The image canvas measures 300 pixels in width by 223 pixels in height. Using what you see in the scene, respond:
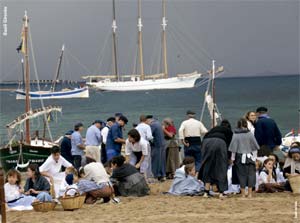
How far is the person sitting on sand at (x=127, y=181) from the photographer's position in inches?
437

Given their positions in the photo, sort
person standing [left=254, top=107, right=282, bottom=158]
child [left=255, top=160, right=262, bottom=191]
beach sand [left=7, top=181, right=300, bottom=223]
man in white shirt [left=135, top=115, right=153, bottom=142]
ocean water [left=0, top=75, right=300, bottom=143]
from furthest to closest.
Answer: ocean water [left=0, top=75, right=300, bottom=143]
man in white shirt [left=135, top=115, right=153, bottom=142]
person standing [left=254, top=107, right=282, bottom=158]
child [left=255, top=160, right=262, bottom=191]
beach sand [left=7, top=181, right=300, bottom=223]

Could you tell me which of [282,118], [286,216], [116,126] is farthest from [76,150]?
[282,118]

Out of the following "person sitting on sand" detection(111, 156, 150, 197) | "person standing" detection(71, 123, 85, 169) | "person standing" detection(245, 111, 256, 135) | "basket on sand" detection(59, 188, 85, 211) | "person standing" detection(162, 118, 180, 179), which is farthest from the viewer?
"person standing" detection(71, 123, 85, 169)

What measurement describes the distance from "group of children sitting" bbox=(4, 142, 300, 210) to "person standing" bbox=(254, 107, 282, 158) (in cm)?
31

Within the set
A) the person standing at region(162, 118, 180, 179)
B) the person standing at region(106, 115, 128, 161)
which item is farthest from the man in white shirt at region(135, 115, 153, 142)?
the person standing at region(162, 118, 180, 179)

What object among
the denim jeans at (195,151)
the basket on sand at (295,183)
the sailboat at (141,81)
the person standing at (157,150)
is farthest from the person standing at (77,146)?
the sailboat at (141,81)

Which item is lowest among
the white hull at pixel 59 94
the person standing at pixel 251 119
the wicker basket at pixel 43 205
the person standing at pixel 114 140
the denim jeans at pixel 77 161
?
the wicker basket at pixel 43 205

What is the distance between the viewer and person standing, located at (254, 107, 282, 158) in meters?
11.8

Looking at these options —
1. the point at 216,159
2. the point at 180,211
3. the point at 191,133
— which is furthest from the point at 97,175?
the point at 191,133

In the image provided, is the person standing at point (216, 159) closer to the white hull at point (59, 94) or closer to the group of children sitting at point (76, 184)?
the group of children sitting at point (76, 184)

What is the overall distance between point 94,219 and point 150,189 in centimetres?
289

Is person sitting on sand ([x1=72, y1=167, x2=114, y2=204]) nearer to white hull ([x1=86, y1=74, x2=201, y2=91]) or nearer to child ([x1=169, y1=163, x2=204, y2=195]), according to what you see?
child ([x1=169, y1=163, x2=204, y2=195])

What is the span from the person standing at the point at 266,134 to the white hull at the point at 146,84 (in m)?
98.9

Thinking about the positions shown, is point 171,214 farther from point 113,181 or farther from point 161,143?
point 161,143
